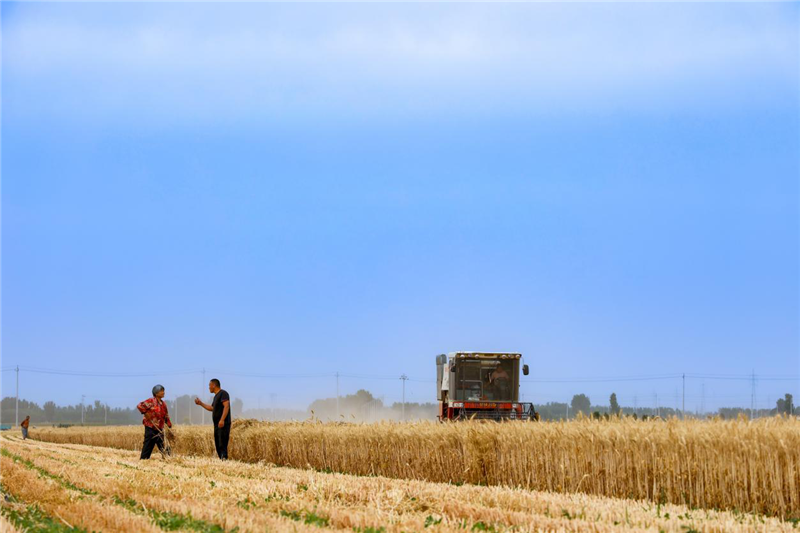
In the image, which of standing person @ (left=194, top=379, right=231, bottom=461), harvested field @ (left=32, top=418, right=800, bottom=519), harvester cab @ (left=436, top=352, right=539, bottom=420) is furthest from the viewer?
harvester cab @ (left=436, top=352, right=539, bottom=420)

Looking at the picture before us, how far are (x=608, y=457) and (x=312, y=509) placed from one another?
527 cm

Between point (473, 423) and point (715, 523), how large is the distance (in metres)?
7.68

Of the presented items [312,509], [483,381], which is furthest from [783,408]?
[312,509]

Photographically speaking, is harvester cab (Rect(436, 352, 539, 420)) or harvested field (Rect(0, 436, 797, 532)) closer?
harvested field (Rect(0, 436, 797, 532))

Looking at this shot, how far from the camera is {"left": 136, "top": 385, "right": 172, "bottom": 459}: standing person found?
19391mm

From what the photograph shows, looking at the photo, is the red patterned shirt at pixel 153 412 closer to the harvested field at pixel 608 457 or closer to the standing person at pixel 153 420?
the standing person at pixel 153 420

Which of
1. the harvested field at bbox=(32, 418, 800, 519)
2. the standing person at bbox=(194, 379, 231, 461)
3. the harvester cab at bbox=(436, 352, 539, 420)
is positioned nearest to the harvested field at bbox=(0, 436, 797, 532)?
the harvested field at bbox=(32, 418, 800, 519)

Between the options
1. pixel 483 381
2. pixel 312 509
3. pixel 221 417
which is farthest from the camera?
pixel 483 381

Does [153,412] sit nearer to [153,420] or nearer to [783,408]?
[153,420]

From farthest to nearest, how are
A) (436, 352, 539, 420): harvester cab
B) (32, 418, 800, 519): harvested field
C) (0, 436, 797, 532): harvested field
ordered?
(436, 352, 539, 420): harvester cab, (32, 418, 800, 519): harvested field, (0, 436, 797, 532): harvested field

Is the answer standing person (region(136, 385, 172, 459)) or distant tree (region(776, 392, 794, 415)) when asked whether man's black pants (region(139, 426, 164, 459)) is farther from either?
distant tree (region(776, 392, 794, 415))

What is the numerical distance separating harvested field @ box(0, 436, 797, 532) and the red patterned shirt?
6.75 metres

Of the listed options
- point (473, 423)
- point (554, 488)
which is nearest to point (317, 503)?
point (554, 488)

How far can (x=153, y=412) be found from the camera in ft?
64.2
